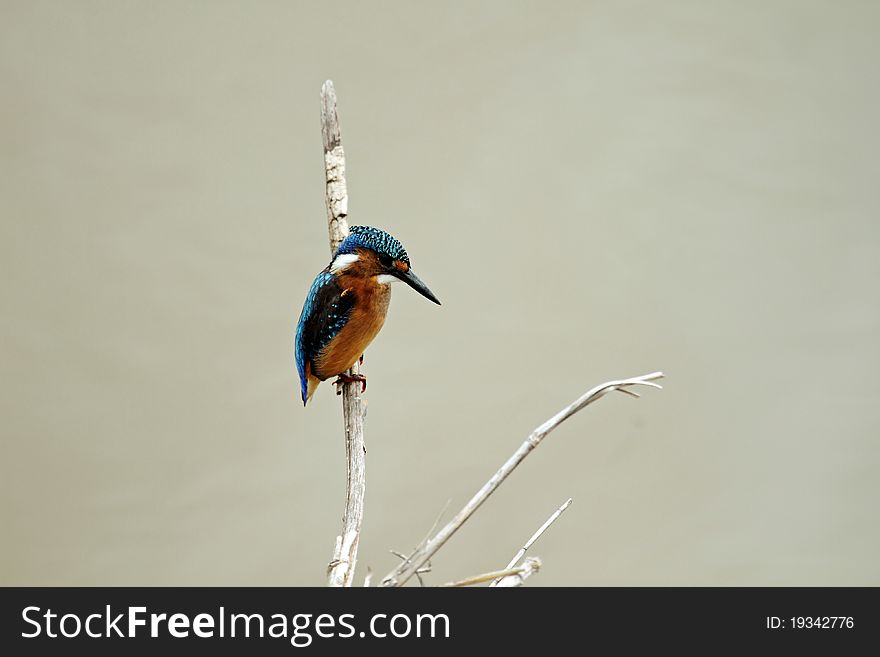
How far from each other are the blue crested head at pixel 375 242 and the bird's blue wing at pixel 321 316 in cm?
5

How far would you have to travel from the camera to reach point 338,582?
760mm

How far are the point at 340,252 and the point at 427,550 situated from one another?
344 millimetres

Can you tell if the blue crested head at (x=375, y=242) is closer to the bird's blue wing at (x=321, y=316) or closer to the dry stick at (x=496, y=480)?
the bird's blue wing at (x=321, y=316)

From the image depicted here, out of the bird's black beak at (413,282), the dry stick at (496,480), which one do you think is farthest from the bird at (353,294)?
the dry stick at (496,480)

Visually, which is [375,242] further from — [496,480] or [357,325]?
[496,480]

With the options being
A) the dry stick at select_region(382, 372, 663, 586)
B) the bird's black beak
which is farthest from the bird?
the dry stick at select_region(382, 372, 663, 586)

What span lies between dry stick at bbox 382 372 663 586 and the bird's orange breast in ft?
0.78

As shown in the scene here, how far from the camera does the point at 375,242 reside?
2.78ft

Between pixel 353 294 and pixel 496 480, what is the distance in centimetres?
27

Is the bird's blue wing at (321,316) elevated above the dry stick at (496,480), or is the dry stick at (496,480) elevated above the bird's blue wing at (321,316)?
the bird's blue wing at (321,316)

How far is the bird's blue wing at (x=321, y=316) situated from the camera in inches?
33.6

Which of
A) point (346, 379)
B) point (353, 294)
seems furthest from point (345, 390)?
point (353, 294)
